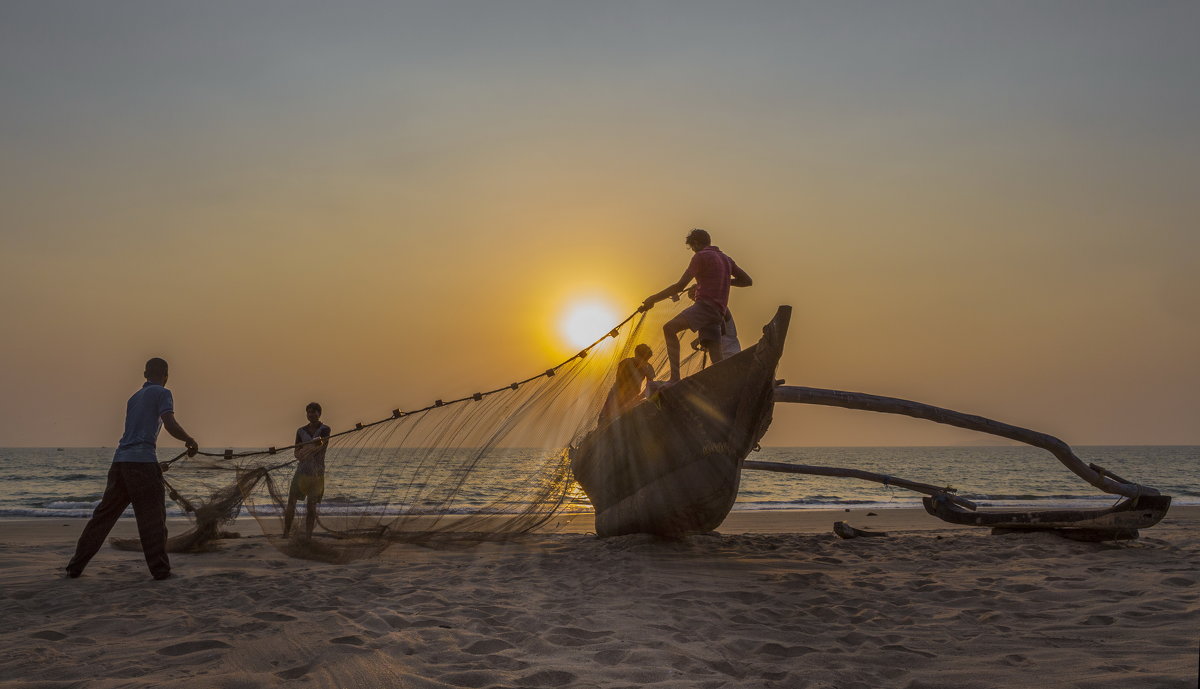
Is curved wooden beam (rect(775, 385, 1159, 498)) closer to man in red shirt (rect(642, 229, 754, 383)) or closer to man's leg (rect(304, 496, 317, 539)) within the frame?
man in red shirt (rect(642, 229, 754, 383))

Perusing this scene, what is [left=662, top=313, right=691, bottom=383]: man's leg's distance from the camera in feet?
23.8

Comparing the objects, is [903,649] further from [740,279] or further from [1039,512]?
[1039,512]

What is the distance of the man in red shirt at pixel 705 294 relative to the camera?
22.9 feet

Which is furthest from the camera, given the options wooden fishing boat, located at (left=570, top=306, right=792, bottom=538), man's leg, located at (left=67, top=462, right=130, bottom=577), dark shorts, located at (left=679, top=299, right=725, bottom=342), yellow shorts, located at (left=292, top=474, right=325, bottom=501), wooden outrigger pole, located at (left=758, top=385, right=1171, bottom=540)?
yellow shorts, located at (left=292, top=474, right=325, bottom=501)

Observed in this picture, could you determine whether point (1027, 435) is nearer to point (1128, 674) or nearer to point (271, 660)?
point (1128, 674)

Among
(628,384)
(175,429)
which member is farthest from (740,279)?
(175,429)

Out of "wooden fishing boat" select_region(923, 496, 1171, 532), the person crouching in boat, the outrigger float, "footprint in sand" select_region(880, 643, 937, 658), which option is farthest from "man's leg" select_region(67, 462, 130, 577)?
"wooden fishing boat" select_region(923, 496, 1171, 532)

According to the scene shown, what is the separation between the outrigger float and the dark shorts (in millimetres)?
529

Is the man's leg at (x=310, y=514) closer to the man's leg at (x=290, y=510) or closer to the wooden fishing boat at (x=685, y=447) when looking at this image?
the man's leg at (x=290, y=510)

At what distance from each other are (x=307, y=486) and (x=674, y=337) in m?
4.63

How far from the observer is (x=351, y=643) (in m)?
4.05

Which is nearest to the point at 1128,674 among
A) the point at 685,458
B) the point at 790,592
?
the point at 790,592

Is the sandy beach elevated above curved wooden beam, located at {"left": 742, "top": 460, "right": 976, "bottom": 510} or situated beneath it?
situated beneath

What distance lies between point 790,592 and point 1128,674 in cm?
241
